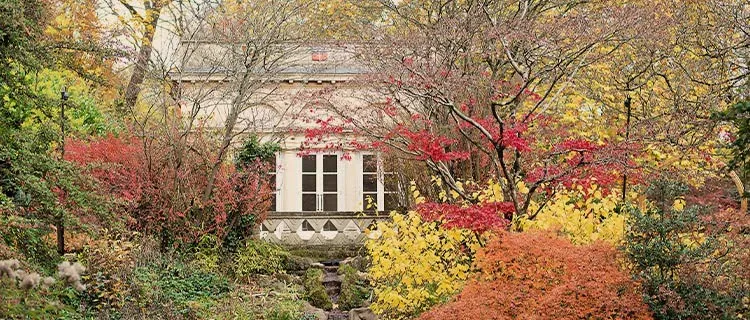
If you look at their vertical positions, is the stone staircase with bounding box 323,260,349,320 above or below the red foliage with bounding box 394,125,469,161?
below

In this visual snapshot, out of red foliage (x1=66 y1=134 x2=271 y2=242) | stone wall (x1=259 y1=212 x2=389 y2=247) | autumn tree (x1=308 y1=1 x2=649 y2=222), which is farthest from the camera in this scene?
stone wall (x1=259 y1=212 x2=389 y2=247)

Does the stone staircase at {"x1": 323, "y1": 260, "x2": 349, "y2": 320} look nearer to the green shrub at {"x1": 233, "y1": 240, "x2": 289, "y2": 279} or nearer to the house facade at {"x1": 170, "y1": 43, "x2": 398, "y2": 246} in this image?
the green shrub at {"x1": 233, "y1": 240, "x2": 289, "y2": 279}

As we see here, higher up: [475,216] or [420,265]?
[475,216]

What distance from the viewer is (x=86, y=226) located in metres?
9.91

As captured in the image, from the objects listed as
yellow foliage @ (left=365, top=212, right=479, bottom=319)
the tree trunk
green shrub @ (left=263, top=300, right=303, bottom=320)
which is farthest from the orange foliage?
the tree trunk

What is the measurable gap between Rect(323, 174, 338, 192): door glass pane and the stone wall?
2281 mm

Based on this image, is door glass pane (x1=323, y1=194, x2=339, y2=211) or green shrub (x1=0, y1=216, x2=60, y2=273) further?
door glass pane (x1=323, y1=194, x2=339, y2=211)

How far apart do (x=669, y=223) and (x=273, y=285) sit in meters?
7.85

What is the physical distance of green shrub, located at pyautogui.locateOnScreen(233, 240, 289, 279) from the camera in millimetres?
15312

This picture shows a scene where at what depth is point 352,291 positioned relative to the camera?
1503 cm

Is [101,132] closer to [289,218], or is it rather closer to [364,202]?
[289,218]

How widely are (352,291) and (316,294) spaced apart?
24.8 inches

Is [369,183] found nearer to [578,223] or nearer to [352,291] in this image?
[352,291]

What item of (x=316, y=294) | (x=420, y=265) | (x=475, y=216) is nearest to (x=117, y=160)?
(x=316, y=294)
